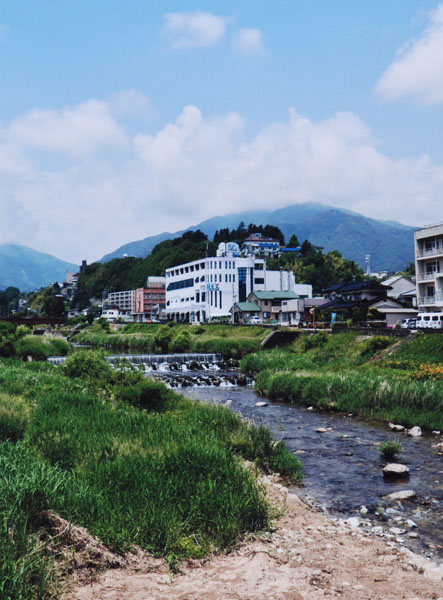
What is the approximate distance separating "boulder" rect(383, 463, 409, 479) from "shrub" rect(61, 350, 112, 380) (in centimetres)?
1479

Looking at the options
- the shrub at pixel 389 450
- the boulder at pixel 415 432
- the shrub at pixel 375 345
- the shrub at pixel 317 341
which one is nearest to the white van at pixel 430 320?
the shrub at pixel 317 341

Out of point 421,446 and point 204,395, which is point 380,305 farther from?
point 421,446

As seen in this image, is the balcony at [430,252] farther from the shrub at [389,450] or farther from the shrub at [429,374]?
the shrub at [389,450]

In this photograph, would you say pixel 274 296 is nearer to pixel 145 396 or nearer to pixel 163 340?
pixel 163 340

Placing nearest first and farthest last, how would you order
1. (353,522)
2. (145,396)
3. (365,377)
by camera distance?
1. (353,522)
2. (145,396)
3. (365,377)

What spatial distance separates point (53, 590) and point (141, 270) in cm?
18678

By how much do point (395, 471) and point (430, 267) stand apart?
52.6m

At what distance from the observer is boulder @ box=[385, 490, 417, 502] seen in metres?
11.6

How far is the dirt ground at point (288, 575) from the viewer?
20.4 feet

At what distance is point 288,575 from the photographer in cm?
685

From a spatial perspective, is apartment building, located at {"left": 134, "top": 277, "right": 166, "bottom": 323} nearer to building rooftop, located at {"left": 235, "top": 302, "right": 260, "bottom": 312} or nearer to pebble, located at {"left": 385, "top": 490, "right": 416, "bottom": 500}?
building rooftop, located at {"left": 235, "top": 302, "right": 260, "bottom": 312}

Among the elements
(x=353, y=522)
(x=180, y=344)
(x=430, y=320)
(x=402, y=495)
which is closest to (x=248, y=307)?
(x=180, y=344)

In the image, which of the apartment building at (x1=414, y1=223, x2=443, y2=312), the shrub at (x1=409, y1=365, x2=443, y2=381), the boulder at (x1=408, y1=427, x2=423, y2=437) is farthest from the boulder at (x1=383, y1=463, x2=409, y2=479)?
the apartment building at (x1=414, y1=223, x2=443, y2=312)

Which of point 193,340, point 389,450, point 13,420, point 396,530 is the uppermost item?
point 193,340
